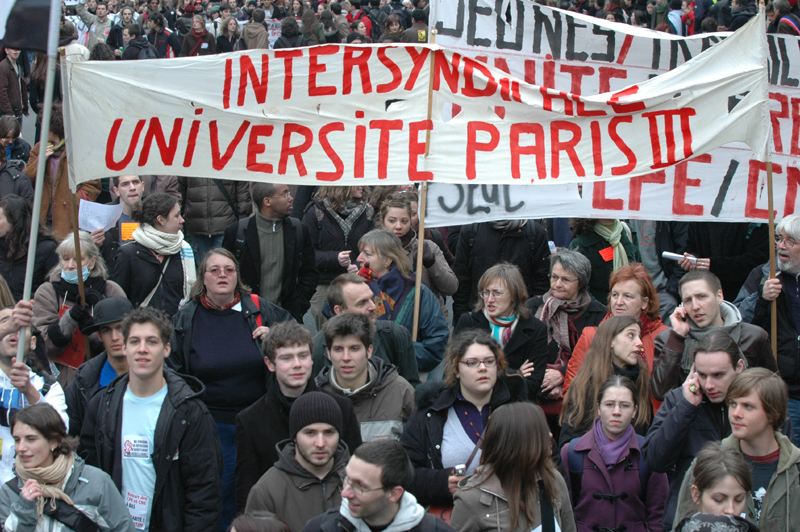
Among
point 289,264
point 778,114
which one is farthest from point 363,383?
point 778,114

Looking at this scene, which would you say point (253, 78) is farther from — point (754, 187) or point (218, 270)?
point (754, 187)

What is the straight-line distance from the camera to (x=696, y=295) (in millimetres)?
4926

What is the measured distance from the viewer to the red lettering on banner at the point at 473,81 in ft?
18.9

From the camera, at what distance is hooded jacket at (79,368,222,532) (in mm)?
4234

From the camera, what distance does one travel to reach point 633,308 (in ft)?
17.5

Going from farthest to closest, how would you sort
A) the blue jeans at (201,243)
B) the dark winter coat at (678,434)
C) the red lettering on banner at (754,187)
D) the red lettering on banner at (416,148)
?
the blue jeans at (201,243), the red lettering on banner at (754,187), the red lettering on banner at (416,148), the dark winter coat at (678,434)

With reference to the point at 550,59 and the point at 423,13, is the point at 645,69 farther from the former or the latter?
the point at 423,13

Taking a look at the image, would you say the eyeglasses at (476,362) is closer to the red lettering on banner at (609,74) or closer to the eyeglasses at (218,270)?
the eyeglasses at (218,270)

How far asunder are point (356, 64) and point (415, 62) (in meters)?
0.38

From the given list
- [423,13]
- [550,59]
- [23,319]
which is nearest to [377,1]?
[423,13]

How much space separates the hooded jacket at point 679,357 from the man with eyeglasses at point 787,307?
674mm

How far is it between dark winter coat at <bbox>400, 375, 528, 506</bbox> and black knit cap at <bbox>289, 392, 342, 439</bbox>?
47 centimetres

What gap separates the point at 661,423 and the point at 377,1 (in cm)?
1738

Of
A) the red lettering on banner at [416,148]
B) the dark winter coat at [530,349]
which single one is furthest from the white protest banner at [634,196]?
the dark winter coat at [530,349]
